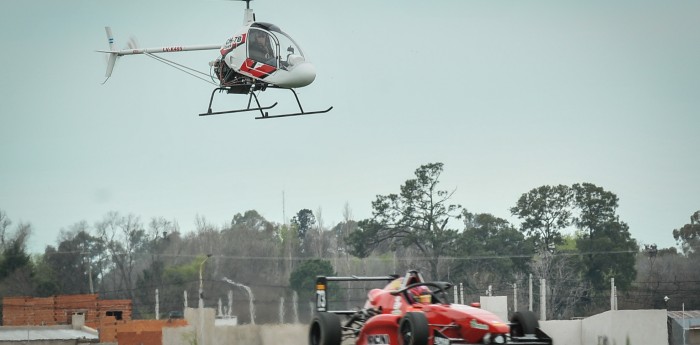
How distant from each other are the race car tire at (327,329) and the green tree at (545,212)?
3935 centimetres

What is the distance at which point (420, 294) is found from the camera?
23.0 metres

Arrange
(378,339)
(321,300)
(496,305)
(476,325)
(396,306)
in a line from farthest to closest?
1. (496,305)
2. (321,300)
3. (396,306)
4. (378,339)
5. (476,325)

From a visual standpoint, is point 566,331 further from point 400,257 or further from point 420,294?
point 400,257

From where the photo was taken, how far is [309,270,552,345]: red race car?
827 inches

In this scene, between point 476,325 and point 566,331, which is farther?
point 566,331

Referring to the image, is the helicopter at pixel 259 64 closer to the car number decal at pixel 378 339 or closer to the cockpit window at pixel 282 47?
the cockpit window at pixel 282 47

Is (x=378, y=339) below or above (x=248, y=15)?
below

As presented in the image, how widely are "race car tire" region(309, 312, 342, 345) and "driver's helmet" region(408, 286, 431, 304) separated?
4.91 ft

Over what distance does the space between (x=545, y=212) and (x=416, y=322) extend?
43586 millimetres

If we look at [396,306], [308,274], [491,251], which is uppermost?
[491,251]

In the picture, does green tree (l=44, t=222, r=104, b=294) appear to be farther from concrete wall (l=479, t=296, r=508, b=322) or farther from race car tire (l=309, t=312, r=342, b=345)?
race car tire (l=309, t=312, r=342, b=345)

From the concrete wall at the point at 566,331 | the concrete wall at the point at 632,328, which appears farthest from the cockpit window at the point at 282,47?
the concrete wall at the point at 632,328

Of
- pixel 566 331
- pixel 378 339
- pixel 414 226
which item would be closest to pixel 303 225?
pixel 414 226

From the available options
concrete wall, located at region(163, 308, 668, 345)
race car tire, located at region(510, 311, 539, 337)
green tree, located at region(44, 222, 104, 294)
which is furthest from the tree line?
race car tire, located at region(510, 311, 539, 337)
